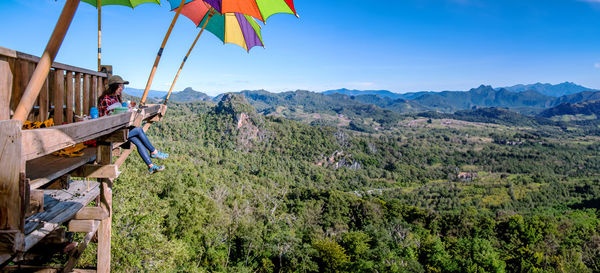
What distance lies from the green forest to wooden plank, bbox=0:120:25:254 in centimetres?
884

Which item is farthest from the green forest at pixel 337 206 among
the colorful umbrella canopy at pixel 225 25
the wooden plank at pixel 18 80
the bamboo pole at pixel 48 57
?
the bamboo pole at pixel 48 57

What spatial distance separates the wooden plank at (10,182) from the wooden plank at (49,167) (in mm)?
676

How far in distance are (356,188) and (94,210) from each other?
2716 inches

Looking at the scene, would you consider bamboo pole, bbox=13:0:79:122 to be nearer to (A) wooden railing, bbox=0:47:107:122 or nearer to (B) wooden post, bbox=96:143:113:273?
(A) wooden railing, bbox=0:47:107:122

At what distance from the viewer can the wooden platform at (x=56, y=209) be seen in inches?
95.5

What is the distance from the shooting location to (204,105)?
123000 mm

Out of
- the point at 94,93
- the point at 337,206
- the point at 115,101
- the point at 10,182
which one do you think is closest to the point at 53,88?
the point at 94,93

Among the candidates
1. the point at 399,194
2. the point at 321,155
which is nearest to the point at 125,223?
the point at 399,194

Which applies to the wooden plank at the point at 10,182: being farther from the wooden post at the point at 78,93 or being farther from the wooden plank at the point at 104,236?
the wooden plank at the point at 104,236

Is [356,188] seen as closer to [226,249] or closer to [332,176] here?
[332,176]

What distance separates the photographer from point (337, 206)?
4084 cm

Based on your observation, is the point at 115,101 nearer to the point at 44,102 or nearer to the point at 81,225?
the point at 44,102

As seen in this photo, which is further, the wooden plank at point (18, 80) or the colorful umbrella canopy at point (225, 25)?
the colorful umbrella canopy at point (225, 25)

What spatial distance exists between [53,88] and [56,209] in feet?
4.23
